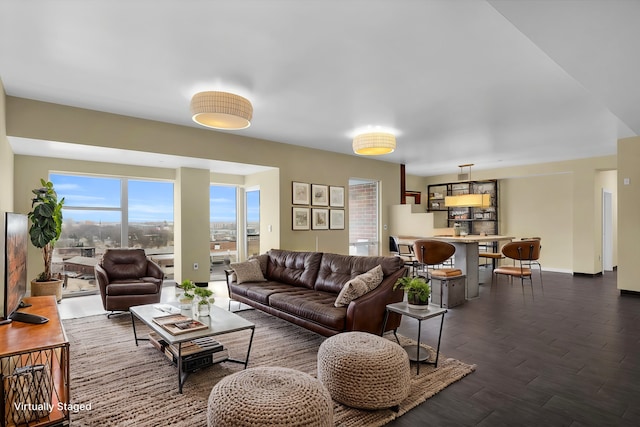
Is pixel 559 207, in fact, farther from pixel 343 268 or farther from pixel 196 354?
pixel 196 354

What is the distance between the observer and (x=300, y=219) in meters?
6.71

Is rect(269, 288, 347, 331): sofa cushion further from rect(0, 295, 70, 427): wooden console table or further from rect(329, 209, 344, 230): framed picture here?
rect(329, 209, 344, 230): framed picture

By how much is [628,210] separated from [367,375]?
6.08m

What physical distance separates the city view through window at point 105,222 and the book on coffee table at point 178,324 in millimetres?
3891

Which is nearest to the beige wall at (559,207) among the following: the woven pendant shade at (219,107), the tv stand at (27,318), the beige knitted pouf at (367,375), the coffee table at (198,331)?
the beige knitted pouf at (367,375)

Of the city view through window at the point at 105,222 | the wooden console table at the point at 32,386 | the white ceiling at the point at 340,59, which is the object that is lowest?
the wooden console table at the point at 32,386

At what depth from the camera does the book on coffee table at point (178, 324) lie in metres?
2.86

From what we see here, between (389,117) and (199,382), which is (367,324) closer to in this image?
(199,382)

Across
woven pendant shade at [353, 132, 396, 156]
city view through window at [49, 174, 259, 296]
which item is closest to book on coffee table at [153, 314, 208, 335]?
woven pendant shade at [353, 132, 396, 156]

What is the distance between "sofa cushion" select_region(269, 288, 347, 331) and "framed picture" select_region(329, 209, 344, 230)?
288 centimetres

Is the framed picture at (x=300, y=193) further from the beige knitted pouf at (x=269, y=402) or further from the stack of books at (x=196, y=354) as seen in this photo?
the beige knitted pouf at (x=269, y=402)

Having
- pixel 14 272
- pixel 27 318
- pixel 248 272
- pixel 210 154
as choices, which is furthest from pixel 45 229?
pixel 248 272

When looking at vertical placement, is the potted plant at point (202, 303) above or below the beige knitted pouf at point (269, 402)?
above

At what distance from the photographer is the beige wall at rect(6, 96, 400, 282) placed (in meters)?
4.27
